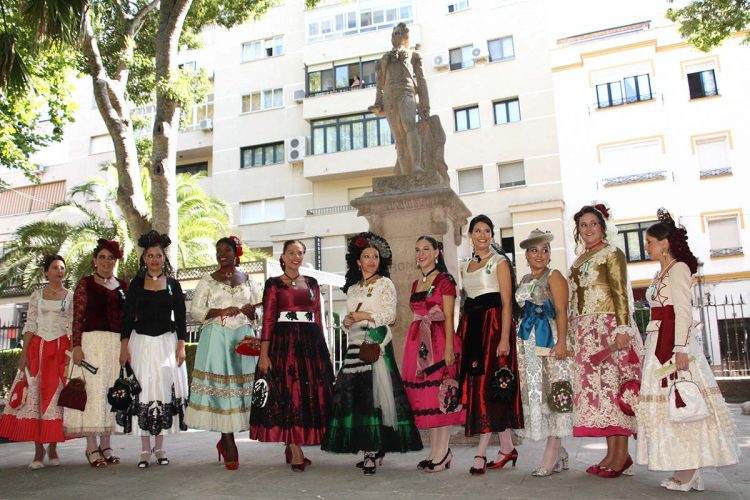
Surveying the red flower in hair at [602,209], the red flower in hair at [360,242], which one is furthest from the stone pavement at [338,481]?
the red flower in hair at [602,209]

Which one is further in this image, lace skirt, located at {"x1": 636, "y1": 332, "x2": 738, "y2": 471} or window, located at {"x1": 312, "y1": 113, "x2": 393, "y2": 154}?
window, located at {"x1": 312, "y1": 113, "x2": 393, "y2": 154}

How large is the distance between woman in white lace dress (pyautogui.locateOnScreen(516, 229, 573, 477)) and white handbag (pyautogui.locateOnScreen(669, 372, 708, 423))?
0.78 m

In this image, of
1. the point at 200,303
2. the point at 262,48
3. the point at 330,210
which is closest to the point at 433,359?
the point at 200,303

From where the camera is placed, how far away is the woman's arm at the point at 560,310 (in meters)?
4.90

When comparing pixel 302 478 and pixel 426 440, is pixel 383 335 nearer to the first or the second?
pixel 302 478

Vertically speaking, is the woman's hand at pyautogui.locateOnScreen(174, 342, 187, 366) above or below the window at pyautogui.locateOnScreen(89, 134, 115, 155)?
below

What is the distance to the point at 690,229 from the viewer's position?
23.5 metres

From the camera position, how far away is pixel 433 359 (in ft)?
17.0

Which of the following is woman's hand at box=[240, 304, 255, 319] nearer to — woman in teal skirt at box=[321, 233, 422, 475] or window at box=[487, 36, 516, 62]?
woman in teal skirt at box=[321, 233, 422, 475]

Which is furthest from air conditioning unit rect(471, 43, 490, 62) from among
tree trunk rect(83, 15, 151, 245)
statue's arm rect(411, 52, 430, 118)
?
statue's arm rect(411, 52, 430, 118)

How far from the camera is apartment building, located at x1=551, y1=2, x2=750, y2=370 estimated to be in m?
23.4

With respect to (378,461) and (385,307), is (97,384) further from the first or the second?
(385,307)

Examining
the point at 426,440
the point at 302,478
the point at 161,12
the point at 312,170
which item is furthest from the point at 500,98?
the point at 302,478

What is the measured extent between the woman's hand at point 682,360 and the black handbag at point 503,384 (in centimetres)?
117
